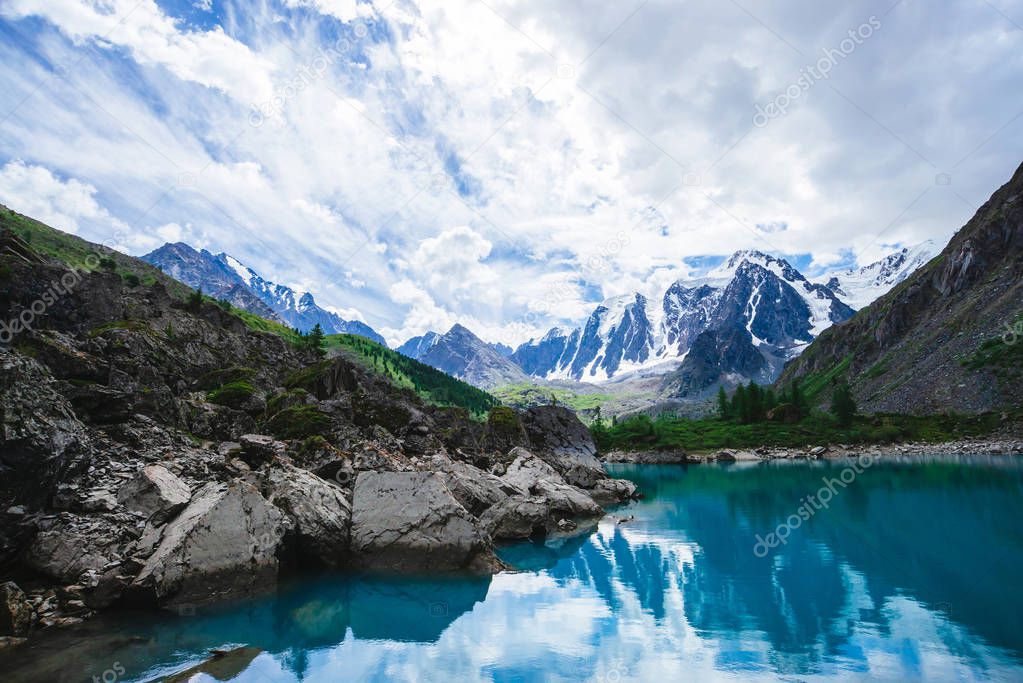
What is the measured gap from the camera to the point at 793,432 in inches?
5694

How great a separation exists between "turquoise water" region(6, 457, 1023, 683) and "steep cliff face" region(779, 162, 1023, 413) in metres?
108

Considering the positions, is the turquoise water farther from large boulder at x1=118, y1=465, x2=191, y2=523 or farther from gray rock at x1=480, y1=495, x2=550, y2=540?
large boulder at x1=118, y1=465, x2=191, y2=523

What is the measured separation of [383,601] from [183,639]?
872 cm

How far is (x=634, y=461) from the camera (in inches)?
5792

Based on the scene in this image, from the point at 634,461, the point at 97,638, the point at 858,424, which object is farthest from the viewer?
the point at 634,461

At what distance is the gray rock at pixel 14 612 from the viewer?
57.2 ft

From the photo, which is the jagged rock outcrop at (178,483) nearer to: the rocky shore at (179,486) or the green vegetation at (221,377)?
the rocky shore at (179,486)

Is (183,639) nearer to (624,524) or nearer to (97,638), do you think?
(97,638)

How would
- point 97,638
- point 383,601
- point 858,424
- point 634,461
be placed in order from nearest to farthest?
point 97,638
point 383,601
point 858,424
point 634,461

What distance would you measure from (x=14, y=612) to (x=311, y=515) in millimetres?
11233

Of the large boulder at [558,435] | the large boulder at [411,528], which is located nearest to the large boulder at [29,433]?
the large boulder at [411,528]

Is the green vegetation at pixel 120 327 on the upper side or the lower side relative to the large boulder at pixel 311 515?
upper

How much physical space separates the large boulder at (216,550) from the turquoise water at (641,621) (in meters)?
1.04

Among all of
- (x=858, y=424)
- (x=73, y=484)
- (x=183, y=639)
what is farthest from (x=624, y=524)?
(x=858, y=424)
